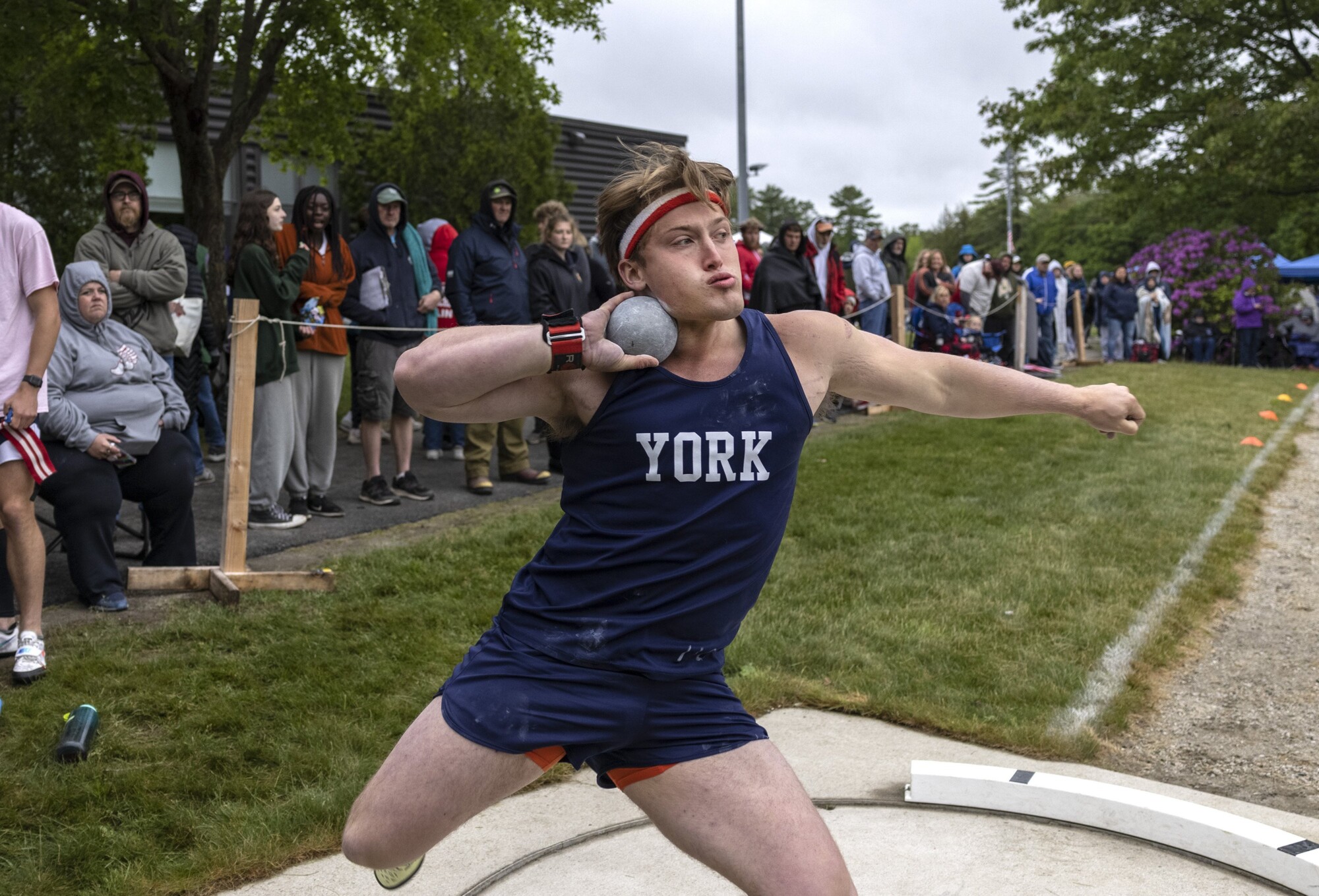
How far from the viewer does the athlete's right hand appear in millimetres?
2398

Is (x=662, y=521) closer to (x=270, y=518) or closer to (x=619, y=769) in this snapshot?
(x=619, y=769)

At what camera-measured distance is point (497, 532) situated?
762 cm

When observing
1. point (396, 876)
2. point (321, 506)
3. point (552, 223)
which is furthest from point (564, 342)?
point (552, 223)

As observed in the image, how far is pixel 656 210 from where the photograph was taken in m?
2.63

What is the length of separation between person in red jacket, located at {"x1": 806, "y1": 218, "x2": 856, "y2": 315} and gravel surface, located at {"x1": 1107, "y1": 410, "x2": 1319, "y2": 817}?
6335 mm

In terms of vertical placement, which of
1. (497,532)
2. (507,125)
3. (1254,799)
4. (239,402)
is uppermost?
(507,125)

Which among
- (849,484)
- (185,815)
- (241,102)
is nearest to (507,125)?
(241,102)

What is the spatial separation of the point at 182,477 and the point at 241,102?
7.02 meters

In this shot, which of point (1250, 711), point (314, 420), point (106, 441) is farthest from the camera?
point (314, 420)

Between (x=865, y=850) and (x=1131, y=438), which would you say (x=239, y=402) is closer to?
(x=865, y=850)

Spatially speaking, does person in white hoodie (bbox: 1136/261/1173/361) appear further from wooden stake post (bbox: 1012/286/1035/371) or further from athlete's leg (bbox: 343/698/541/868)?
athlete's leg (bbox: 343/698/541/868)

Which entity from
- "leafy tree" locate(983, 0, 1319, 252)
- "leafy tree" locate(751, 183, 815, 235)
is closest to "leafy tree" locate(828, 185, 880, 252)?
"leafy tree" locate(751, 183, 815, 235)

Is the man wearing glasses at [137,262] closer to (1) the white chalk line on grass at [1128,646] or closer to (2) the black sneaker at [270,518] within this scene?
(2) the black sneaker at [270,518]

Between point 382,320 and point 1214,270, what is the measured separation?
65.5ft
